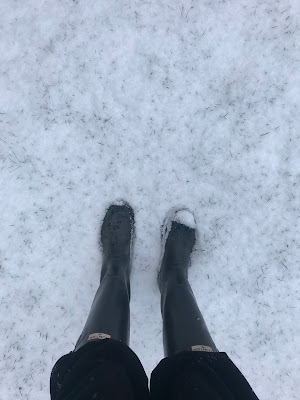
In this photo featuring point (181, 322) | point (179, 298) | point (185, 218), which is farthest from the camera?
point (185, 218)

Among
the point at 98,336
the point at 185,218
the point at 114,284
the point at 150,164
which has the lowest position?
the point at 114,284

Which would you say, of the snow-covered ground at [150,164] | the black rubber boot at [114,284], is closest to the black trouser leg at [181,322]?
the black rubber boot at [114,284]

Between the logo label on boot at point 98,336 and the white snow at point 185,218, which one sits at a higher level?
the white snow at point 185,218

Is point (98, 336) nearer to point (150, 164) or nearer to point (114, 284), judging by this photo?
point (114, 284)

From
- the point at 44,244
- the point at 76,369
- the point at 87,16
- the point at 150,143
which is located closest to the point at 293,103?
the point at 150,143

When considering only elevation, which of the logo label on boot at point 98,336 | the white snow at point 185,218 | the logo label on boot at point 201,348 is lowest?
the logo label on boot at point 98,336

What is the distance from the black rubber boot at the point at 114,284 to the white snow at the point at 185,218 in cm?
43

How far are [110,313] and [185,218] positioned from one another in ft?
3.79

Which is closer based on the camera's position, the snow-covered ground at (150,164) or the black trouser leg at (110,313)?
the black trouser leg at (110,313)

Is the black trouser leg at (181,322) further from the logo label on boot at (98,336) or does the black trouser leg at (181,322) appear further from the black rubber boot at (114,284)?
the logo label on boot at (98,336)

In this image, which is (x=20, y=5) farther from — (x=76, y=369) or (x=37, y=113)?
(x=76, y=369)

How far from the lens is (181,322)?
2.32 metres

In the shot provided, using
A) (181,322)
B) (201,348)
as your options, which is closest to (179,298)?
(181,322)

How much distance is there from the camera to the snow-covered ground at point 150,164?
10.3ft
